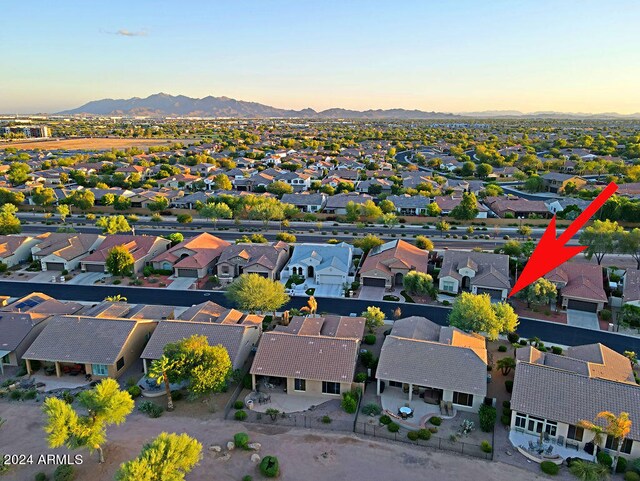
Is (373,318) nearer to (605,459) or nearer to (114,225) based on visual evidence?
(605,459)

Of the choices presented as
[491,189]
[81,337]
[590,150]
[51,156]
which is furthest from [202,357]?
[590,150]

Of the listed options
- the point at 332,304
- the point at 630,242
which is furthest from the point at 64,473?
the point at 630,242

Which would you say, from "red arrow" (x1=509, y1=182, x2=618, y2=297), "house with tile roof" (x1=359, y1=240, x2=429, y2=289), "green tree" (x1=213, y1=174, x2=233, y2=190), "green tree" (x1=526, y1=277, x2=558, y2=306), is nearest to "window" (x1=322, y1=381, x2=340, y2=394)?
"house with tile roof" (x1=359, y1=240, x2=429, y2=289)

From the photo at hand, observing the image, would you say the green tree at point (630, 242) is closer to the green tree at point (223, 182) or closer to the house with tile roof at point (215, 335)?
the house with tile roof at point (215, 335)

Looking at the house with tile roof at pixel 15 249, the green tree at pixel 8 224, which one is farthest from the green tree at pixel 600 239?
the green tree at pixel 8 224

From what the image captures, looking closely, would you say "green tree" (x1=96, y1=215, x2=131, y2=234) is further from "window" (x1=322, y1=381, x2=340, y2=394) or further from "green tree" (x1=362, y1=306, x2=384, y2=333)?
"window" (x1=322, y1=381, x2=340, y2=394)

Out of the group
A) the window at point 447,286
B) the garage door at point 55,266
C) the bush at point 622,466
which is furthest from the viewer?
the garage door at point 55,266

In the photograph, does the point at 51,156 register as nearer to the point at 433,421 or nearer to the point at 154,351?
the point at 154,351
